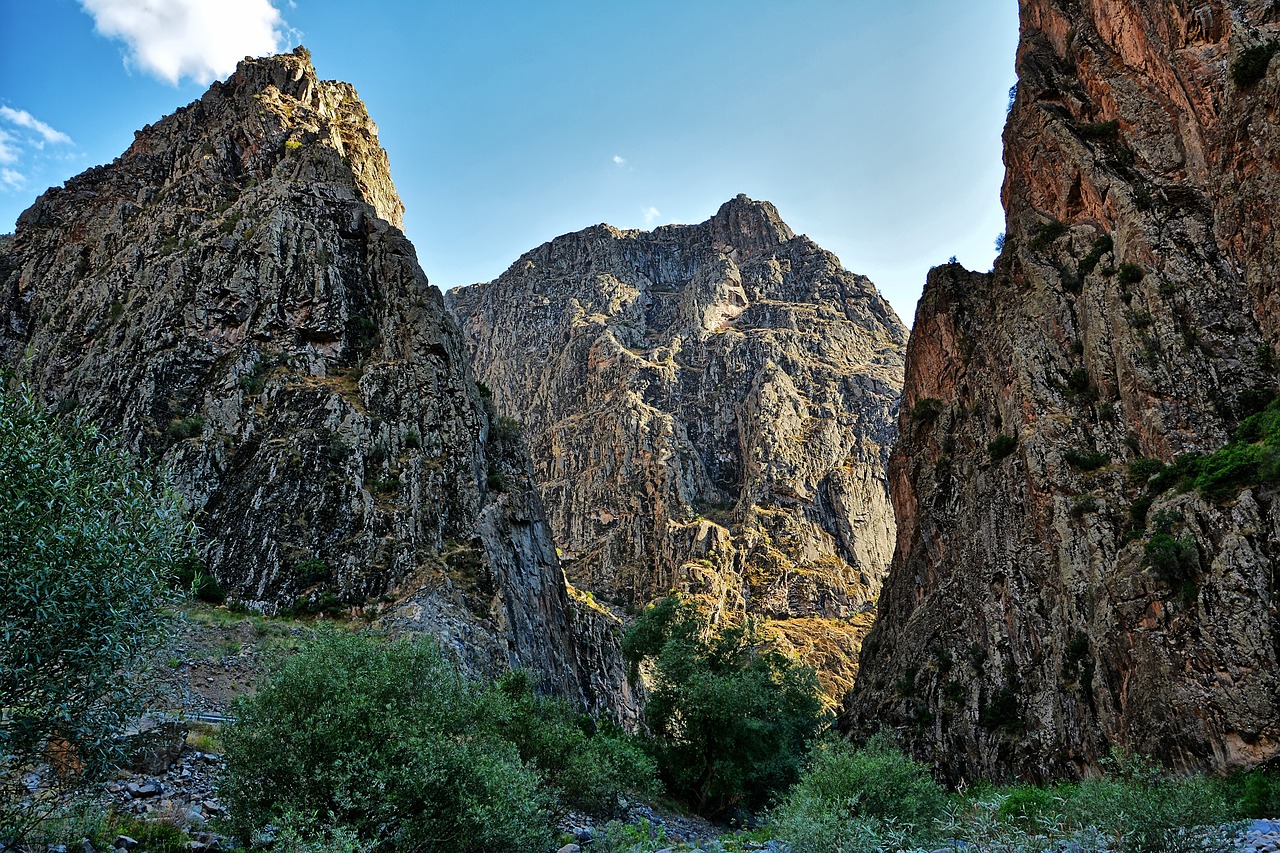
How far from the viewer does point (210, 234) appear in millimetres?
54094

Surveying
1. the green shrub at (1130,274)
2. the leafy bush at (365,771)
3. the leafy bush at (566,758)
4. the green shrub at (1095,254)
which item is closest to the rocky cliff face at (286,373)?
the leafy bush at (566,758)

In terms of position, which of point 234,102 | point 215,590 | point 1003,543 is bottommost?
point 215,590

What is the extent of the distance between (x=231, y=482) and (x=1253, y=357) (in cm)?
5099

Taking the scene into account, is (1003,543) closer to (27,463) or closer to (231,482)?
(27,463)

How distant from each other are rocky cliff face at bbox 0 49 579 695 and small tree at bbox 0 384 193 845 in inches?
820

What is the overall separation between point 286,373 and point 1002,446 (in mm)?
45446

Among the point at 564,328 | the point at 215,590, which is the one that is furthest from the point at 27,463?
the point at 564,328

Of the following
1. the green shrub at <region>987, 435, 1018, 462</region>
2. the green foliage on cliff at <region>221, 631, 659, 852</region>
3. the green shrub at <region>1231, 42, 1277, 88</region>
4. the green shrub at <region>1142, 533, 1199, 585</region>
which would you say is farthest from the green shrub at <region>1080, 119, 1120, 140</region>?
the green foliage on cliff at <region>221, 631, 659, 852</region>

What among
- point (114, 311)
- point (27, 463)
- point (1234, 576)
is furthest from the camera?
point (114, 311)

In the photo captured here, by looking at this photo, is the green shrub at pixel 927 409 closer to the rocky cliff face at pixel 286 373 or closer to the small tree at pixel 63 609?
the rocky cliff face at pixel 286 373

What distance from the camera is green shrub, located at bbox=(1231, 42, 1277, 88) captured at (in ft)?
91.4

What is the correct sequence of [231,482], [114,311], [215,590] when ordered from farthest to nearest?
[114,311] < [231,482] < [215,590]

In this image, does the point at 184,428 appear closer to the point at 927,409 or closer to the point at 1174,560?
the point at 927,409

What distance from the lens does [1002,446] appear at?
126ft
